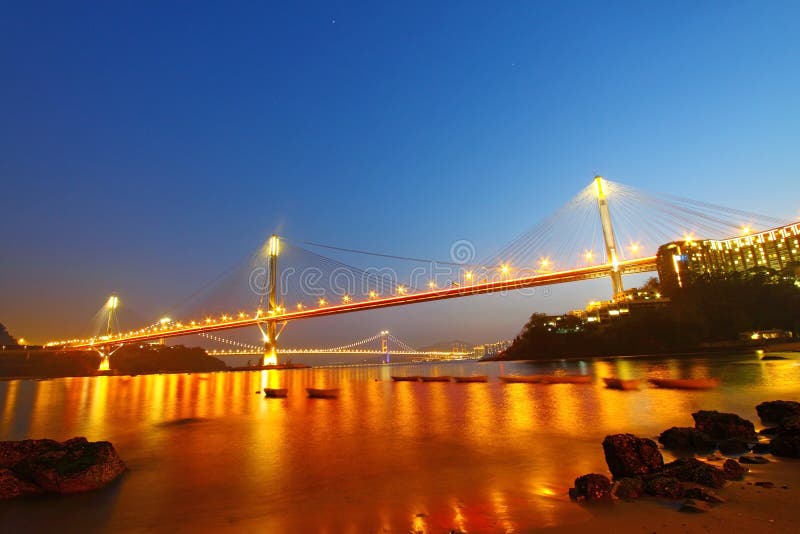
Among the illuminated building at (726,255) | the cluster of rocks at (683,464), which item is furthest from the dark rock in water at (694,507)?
the illuminated building at (726,255)

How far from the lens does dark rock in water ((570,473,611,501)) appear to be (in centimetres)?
515

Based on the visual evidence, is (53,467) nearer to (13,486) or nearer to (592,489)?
(13,486)

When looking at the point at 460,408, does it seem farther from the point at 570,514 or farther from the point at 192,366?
the point at 192,366

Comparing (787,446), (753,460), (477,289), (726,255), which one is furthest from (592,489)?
(726,255)

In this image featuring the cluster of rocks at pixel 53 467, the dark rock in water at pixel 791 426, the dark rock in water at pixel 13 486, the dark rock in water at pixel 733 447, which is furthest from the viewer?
the dark rock in water at pixel 733 447

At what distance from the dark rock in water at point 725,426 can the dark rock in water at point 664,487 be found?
405 cm

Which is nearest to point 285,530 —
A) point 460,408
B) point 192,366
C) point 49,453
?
point 49,453

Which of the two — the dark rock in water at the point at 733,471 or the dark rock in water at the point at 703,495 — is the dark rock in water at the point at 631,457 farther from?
the dark rock in water at the point at 703,495

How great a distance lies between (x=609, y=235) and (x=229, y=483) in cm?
5321

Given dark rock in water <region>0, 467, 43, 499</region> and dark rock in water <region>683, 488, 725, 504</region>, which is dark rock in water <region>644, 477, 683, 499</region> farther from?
dark rock in water <region>0, 467, 43, 499</region>

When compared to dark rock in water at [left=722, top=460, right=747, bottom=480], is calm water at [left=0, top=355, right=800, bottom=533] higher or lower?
lower

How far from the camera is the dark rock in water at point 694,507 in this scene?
A: 4477 mm

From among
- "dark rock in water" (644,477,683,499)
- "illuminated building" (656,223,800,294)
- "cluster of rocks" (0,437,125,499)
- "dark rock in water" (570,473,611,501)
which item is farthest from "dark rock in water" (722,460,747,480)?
"illuminated building" (656,223,800,294)

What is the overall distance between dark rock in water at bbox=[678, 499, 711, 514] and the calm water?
103 cm
